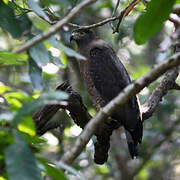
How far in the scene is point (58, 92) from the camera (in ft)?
5.60

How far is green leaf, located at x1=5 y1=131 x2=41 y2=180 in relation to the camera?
1575 millimetres

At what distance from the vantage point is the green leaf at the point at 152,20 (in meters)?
2.13

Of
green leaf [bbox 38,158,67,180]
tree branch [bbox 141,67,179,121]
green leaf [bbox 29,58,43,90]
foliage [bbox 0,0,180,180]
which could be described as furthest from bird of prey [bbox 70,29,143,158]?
green leaf [bbox 38,158,67,180]

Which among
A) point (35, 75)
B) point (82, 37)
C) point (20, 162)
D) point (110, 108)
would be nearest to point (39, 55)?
point (35, 75)

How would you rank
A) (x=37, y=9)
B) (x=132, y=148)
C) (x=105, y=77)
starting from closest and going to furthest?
(x=37, y=9)
(x=132, y=148)
(x=105, y=77)

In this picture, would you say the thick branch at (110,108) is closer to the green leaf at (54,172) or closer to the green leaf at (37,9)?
the green leaf at (54,172)

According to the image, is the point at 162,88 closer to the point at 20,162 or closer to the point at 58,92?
the point at 58,92

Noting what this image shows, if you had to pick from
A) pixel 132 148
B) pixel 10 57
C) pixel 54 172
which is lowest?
pixel 132 148

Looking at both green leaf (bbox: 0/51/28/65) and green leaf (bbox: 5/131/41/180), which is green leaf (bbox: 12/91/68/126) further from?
green leaf (bbox: 0/51/28/65)

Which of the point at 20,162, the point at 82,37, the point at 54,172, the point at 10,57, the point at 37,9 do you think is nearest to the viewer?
the point at 20,162

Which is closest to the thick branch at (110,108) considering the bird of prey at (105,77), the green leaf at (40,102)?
the green leaf at (40,102)

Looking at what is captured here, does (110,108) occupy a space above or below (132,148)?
A: above

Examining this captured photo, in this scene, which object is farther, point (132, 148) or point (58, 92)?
point (132, 148)

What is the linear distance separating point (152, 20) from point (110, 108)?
0.52 meters
